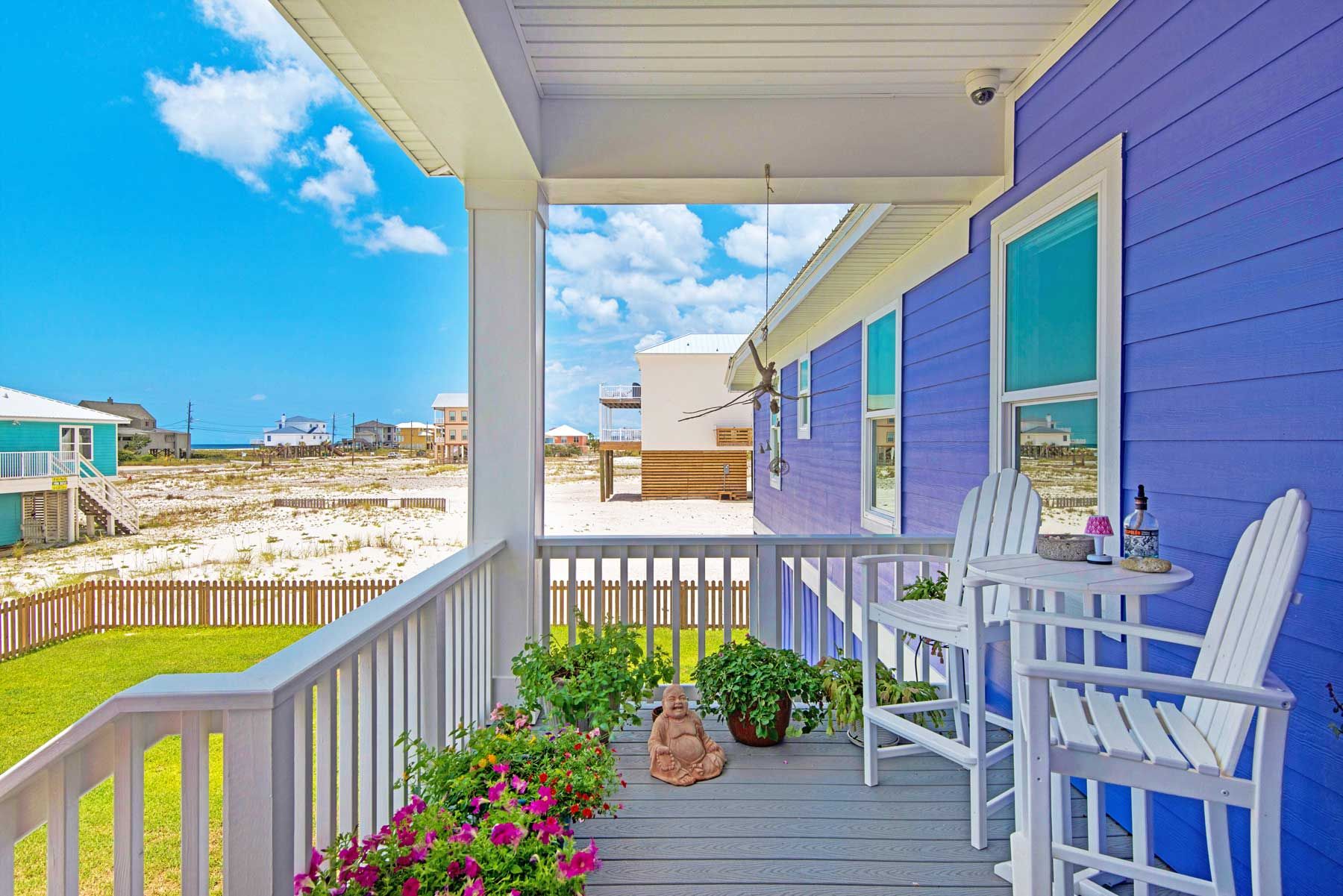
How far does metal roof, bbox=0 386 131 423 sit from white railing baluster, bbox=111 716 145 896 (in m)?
1.43

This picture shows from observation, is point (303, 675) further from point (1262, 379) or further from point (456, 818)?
point (1262, 379)

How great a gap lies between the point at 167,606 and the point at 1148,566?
3660mm

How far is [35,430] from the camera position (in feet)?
6.91

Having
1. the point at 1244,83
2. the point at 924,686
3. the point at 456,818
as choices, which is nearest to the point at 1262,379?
the point at 1244,83

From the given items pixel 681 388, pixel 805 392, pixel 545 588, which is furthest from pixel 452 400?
pixel 681 388

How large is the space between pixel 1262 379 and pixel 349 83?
3.18 m

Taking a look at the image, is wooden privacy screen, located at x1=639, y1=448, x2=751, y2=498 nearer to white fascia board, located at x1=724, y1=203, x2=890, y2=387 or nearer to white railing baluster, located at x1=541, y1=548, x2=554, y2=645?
white fascia board, located at x1=724, y1=203, x2=890, y2=387

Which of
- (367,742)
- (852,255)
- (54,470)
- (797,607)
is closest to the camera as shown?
(367,742)

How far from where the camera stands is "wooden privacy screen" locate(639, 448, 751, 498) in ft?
39.7

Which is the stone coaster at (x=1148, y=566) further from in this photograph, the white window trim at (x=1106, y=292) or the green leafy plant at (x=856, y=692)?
the green leafy plant at (x=856, y=692)

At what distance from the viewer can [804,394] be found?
732 centimetres

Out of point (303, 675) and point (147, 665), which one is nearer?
point (303, 675)

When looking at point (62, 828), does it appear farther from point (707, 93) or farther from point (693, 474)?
point (693, 474)

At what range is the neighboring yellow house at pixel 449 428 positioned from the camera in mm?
3477
